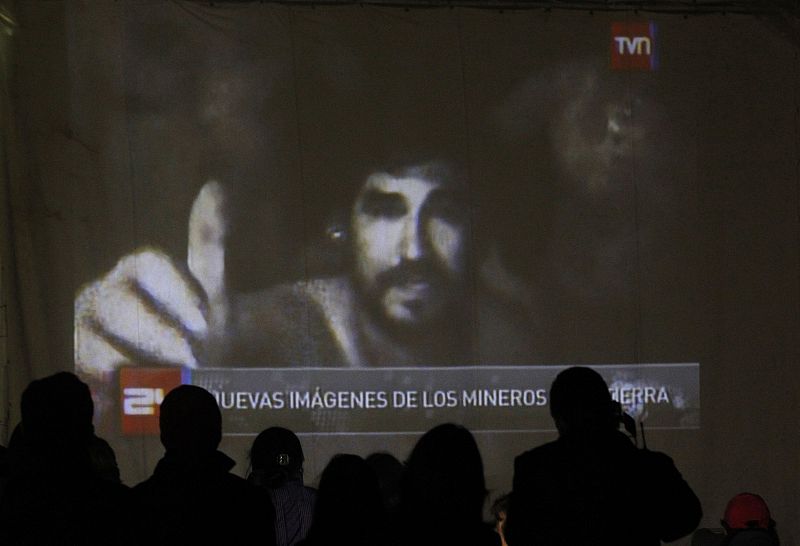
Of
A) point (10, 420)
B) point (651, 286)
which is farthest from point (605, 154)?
point (10, 420)

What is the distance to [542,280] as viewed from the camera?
6.27m

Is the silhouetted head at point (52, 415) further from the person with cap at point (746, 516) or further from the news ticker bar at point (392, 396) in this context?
the news ticker bar at point (392, 396)

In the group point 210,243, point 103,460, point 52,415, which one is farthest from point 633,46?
point 52,415

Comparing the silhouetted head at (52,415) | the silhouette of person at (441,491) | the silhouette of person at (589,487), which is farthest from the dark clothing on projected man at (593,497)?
the silhouetted head at (52,415)

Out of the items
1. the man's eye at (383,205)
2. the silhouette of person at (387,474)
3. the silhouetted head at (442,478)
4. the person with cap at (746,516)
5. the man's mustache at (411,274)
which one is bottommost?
the person with cap at (746,516)

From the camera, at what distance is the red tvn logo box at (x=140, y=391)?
6.08 meters

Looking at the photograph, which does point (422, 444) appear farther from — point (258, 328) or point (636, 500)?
point (258, 328)

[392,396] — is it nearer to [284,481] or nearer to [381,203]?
[381,203]

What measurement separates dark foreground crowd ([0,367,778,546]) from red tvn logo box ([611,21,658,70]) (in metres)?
3.90

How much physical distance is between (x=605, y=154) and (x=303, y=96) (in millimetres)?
1572

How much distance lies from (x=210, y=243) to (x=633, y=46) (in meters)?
2.38

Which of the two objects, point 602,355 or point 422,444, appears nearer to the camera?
point 422,444

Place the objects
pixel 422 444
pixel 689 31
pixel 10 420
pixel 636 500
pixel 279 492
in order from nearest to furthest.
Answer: pixel 422 444 → pixel 636 500 → pixel 279 492 → pixel 10 420 → pixel 689 31

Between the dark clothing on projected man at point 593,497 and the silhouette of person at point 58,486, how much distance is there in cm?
87
